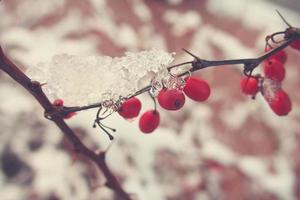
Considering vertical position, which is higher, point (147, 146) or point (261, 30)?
point (261, 30)

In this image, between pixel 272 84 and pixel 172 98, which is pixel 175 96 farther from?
pixel 272 84

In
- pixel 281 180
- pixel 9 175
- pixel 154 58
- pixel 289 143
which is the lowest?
pixel 9 175

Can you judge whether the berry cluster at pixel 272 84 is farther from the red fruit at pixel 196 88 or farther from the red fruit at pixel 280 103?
the red fruit at pixel 196 88

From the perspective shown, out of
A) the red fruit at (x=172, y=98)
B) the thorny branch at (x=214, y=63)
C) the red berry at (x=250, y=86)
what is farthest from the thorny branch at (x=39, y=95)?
the red berry at (x=250, y=86)

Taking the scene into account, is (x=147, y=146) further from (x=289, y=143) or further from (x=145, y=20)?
(x=145, y=20)

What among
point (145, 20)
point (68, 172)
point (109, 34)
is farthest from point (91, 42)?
point (68, 172)

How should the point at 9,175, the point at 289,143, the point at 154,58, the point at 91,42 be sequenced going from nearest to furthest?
1. the point at 154,58
2. the point at 9,175
3. the point at 289,143
4. the point at 91,42

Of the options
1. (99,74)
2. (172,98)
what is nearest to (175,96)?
(172,98)

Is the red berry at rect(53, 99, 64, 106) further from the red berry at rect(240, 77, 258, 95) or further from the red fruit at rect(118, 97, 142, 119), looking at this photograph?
the red berry at rect(240, 77, 258, 95)
